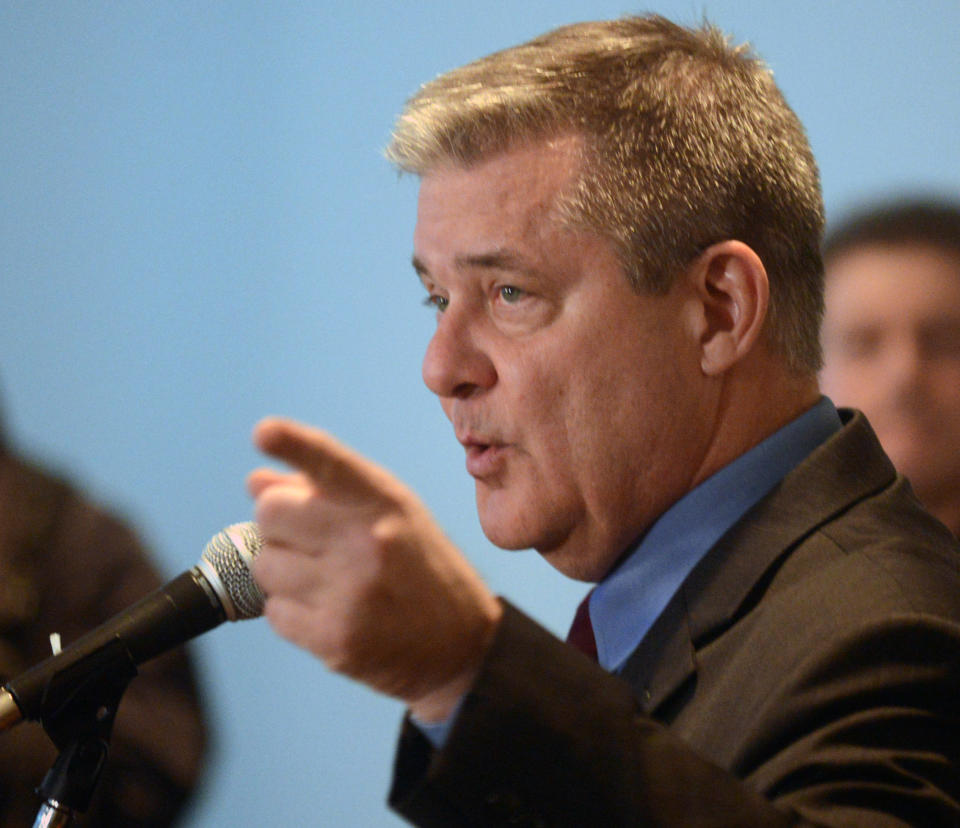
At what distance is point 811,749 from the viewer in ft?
3.44

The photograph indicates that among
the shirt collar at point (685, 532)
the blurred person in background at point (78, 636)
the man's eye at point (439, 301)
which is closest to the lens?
the shirt collar at point (685, 532)

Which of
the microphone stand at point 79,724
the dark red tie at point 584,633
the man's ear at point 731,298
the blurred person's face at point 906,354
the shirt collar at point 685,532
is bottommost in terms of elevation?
the microphone stand at point 79,724

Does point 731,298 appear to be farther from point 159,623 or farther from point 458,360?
point 159,623

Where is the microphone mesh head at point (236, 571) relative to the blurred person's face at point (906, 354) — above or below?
below

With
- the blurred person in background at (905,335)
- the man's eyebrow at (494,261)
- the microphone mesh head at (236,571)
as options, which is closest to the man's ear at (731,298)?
the man's eyebrow at (494,261)

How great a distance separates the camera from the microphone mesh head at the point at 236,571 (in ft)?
4.35

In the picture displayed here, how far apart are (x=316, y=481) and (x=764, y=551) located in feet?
2.33

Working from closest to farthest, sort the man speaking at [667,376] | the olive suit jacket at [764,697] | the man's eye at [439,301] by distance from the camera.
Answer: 1. the olive suit jacket at [764,697]
2. the man speaking at [667,376]
3. the man's eye at [439,301]

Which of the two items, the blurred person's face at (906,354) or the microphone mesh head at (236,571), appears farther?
the blurred person's face at (906,354)

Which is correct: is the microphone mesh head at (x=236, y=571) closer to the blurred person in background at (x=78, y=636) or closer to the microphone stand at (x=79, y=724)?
the microphone stand at (x=79, y=724)

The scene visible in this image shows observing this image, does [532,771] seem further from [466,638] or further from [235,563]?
[235,563]

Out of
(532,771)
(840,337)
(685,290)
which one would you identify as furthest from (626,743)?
(840,337)

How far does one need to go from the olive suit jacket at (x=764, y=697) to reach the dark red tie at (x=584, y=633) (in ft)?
0.73

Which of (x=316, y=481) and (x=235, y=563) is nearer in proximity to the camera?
(x=316, y=481)
